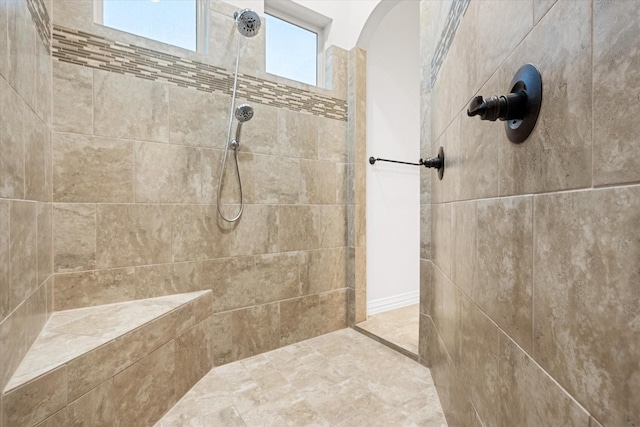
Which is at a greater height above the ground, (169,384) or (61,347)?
(61,347)

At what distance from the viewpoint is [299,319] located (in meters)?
2.14

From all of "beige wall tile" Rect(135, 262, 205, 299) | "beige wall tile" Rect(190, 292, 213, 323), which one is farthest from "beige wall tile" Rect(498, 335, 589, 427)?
"beige wall tile" Rect(135, 262, 205, 299)

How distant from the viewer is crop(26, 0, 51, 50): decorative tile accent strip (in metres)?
1.15

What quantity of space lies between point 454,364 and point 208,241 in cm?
147

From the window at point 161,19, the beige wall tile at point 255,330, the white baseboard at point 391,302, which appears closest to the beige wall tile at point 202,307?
the beige wall tile at point 255,330

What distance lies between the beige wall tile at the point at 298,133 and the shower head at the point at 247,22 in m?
0.51

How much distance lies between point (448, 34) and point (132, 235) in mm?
1873

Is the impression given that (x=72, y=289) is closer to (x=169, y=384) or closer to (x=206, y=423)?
(x=169, y=384)

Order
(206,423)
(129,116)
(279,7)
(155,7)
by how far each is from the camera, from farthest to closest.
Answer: (279,7), (155,7), (129,116), (206,423)

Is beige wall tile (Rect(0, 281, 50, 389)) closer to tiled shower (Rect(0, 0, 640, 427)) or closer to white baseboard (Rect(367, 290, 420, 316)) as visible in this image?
tiled shower (Rect(0, 0, 640, 427))

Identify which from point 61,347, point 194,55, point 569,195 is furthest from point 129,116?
point 569,195

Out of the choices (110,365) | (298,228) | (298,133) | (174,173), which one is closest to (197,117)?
(174,173)

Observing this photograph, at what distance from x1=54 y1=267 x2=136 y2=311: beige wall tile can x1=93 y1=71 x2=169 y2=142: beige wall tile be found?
741 mm

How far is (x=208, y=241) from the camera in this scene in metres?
1.80
